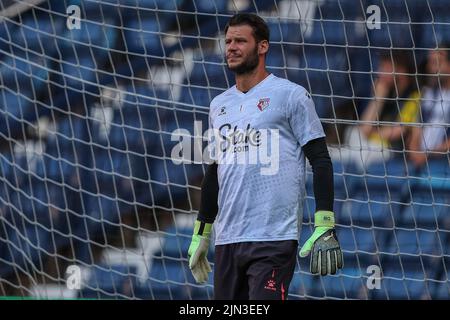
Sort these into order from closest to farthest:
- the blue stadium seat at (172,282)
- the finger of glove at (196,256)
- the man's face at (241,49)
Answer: the man's face at (241,49)
the finger of glove at (196,256)
the blue stadium seat at (172,282)

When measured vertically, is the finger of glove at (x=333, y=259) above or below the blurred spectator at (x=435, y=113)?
below

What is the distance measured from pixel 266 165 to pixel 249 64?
0.39 m

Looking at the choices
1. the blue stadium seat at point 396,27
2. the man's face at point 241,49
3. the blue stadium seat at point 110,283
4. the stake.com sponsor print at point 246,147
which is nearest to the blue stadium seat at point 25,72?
the blue stadium seat at point 110,283

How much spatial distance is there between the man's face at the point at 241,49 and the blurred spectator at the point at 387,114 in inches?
68.7

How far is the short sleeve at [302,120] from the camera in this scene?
13.3 feet

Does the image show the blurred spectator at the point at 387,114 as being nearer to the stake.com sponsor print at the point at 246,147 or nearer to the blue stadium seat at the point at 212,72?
the blue stadium seat at the point at 212,72

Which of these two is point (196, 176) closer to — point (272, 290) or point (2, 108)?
point (2, 108)

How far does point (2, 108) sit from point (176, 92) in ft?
3.11

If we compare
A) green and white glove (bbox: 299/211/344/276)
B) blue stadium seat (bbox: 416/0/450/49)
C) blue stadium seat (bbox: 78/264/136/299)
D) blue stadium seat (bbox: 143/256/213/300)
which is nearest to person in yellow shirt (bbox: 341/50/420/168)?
blue stadium seat (bbox: 416/0/450/49)

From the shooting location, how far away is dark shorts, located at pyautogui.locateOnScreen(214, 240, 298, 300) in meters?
3.94

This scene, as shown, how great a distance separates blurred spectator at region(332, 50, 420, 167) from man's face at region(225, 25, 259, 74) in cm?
Answer: 175

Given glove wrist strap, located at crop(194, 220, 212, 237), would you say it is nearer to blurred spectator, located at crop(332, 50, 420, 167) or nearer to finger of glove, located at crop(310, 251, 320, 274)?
finger of glove, located at crop(310, 251, 320, 274)

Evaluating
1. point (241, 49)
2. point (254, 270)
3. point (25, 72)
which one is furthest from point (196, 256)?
point (25, 72)

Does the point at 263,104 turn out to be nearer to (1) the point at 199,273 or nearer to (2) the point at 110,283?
(1) the point at 199,273
